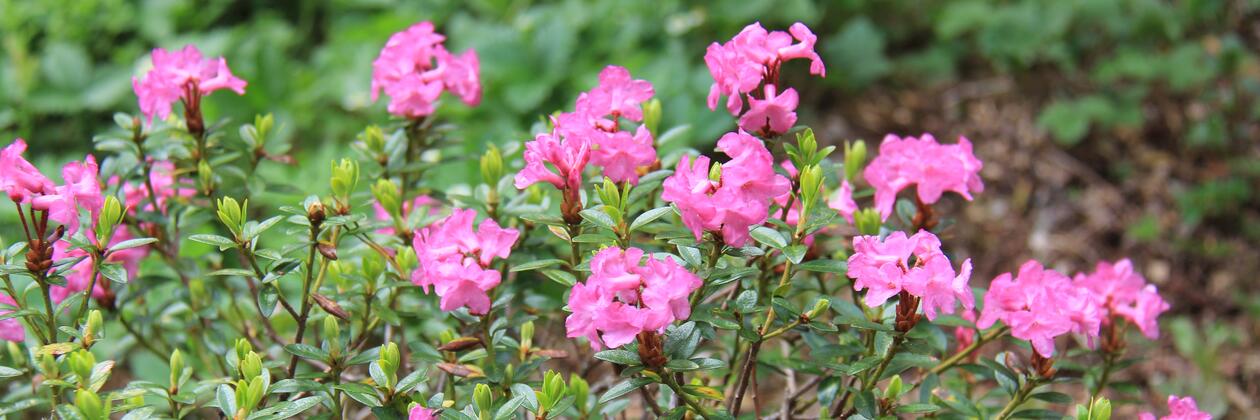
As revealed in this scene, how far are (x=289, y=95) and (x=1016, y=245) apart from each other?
253 cm

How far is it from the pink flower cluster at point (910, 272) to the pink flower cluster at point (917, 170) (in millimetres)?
294

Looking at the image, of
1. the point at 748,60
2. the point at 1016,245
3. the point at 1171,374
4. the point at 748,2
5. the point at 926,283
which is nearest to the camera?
the point at 926,283

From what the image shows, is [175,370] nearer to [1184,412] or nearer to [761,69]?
[761,69]

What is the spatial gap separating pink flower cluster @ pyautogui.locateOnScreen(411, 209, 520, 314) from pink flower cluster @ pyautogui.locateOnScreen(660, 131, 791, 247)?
0.23m

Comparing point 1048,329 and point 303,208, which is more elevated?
point 1048,329

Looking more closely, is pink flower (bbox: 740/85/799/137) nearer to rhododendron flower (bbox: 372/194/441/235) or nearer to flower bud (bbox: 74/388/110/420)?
rhododendron flower (bbox: 372/194/441/235)

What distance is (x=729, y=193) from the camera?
127 cm

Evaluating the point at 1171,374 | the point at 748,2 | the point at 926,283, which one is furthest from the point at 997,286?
the point at 748,2

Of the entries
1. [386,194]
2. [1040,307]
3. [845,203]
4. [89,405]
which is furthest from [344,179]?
[1040,307]

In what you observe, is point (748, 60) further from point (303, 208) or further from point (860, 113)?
point (860, 113)

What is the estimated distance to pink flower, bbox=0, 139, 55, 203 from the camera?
1370 mm

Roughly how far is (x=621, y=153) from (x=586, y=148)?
0.07m

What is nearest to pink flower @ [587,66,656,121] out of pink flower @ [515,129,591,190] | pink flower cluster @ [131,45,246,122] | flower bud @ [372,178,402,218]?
pink flower @ [515,129,591,190]

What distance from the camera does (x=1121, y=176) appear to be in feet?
12.7
